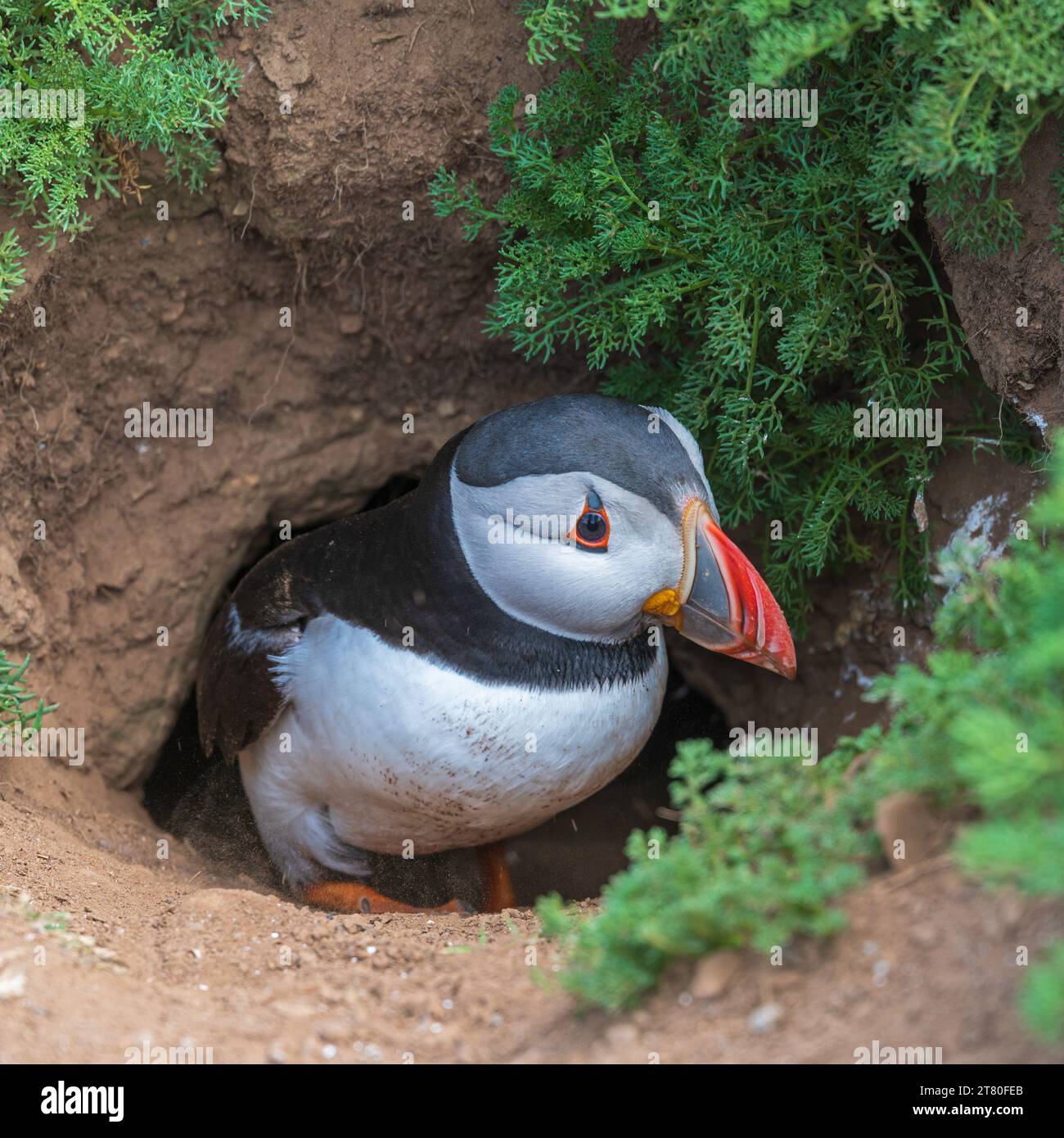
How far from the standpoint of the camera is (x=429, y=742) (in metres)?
4.50

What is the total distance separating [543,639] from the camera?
4582 mm

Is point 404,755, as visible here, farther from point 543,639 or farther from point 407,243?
point 407,243

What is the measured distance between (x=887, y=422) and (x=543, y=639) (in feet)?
5.52

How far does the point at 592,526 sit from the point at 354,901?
2.13 m

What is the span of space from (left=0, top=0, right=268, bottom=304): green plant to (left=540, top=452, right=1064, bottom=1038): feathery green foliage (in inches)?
134

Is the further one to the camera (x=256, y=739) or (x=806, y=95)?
(x=256, y=739)

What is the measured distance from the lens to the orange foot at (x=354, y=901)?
5266 mm

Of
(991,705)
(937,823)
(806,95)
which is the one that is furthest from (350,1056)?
(806,95)

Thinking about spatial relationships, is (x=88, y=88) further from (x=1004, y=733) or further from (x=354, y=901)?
(x=1004, y=733)

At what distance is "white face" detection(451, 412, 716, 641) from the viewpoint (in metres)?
4.32
